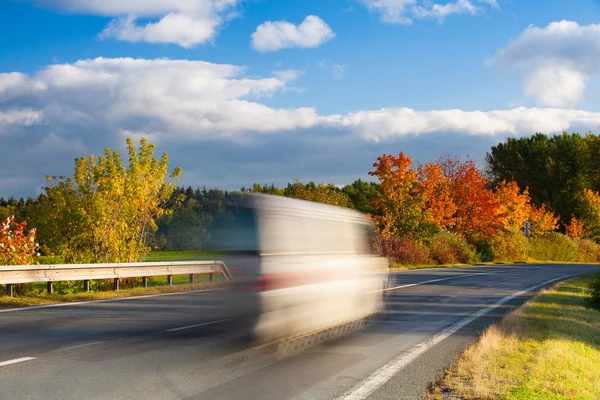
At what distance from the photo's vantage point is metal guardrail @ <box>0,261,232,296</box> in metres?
14.9

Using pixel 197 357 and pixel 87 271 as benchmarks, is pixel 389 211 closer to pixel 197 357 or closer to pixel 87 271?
pixel 87 271

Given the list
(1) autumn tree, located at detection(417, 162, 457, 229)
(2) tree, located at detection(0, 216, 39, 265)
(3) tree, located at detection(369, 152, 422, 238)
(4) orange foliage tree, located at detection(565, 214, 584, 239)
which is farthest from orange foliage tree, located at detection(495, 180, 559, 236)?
(2) tree, located at detection(0, 216, 39, 265)

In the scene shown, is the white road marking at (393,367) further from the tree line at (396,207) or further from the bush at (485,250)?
the bush at (485,250)

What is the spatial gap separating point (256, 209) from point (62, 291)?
10.2m

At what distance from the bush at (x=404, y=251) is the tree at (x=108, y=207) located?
1774cm

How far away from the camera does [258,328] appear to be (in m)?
9.88

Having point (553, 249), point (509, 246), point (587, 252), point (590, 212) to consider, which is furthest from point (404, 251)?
point (590, 212)

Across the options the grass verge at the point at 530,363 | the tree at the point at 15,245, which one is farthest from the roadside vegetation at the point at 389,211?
the grass verge at the point at 530,363

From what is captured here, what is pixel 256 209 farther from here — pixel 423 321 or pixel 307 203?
pixel 423 321

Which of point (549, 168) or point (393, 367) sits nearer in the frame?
point (393, 367)

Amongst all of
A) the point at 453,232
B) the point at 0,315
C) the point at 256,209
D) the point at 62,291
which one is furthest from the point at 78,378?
the point at 453,232

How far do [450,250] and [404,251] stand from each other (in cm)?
644

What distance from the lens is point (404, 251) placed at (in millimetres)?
37969

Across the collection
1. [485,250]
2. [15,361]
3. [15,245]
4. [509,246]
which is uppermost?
[15,245]
